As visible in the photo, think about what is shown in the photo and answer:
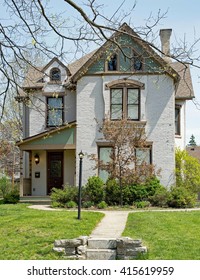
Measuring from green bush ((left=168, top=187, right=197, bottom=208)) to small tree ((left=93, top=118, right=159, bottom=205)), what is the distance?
1454 millimetres

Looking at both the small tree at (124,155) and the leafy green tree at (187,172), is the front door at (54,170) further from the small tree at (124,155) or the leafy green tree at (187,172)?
the leafy green tree at (187,172)

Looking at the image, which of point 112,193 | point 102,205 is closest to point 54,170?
point 112,193

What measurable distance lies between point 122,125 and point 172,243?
11.3 meters

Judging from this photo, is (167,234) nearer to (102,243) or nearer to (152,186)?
(102,243)

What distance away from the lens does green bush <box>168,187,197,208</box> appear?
68.0 feet

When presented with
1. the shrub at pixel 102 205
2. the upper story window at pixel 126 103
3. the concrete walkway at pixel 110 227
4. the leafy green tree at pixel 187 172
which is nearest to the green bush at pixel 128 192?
the shrub at pixel 102 205

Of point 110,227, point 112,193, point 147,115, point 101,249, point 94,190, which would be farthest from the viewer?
point 147,115

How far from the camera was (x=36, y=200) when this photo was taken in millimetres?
23719

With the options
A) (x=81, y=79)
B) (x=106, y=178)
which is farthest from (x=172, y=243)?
(x=81, y=79)

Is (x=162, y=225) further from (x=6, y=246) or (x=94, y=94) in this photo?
(x=94, y=94)

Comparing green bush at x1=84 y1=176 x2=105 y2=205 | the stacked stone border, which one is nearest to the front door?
green bush at x1=84 y1=176 x2=105 y2=205

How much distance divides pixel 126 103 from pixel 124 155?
3.12 metres

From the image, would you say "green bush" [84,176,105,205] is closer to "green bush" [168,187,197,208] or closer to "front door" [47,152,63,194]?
"green bush" [168,187,197,208]
